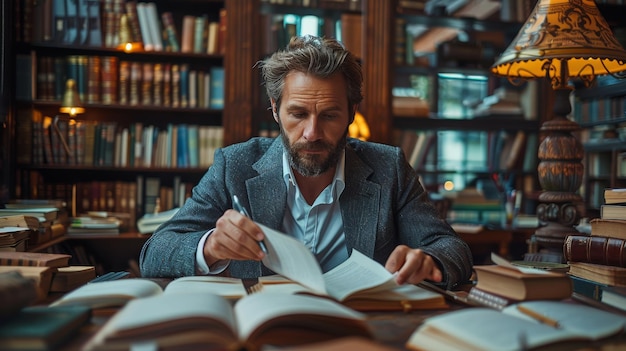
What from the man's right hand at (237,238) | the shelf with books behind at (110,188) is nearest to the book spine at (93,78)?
the shelf with books behind at (110,188)

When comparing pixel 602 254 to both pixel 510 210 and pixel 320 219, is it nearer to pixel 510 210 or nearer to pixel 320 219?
pixel 320 219

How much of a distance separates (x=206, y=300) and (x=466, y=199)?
3.18 m

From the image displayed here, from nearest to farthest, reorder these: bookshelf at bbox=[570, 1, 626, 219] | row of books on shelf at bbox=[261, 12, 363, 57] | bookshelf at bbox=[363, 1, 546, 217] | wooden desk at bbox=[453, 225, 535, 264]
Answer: wooden desk at bbox=[453, 225, 535, 264] → row of books on shelf at bbox=[261, 12, 363, 57] → bookshelf at bbox=[363, 1, 546, 217] → bookshelf at bbox=[570, 1, 626, 219]

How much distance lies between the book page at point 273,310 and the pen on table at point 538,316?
0.31 metres

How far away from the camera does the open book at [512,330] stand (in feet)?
2.68

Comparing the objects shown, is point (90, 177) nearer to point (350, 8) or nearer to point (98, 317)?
point (350, 8)

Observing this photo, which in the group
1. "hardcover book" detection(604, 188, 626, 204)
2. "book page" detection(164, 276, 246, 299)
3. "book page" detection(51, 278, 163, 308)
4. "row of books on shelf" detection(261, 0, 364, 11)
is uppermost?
"row of books on shelf" detection(261, 0, 364, 11)

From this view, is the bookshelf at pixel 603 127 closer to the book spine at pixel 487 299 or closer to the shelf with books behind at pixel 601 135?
the shelf with books behind at pixel 601 135

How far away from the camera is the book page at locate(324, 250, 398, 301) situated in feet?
3.79

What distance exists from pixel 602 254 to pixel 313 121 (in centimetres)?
84

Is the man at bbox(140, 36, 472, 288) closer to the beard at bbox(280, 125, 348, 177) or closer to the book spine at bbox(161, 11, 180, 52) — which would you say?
the beard at bbox(280, 125, 348, 177)

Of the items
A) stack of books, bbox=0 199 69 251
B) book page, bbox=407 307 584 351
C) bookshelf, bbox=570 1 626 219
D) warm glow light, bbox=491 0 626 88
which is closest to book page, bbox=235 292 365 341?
book page, bbox=407 307 584 351

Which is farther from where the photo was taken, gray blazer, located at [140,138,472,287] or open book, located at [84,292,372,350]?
gray blazer, located at [140,138,472,287]

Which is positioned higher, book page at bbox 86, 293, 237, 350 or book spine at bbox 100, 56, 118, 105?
book spine at bbox 100, 56, 118, 105
